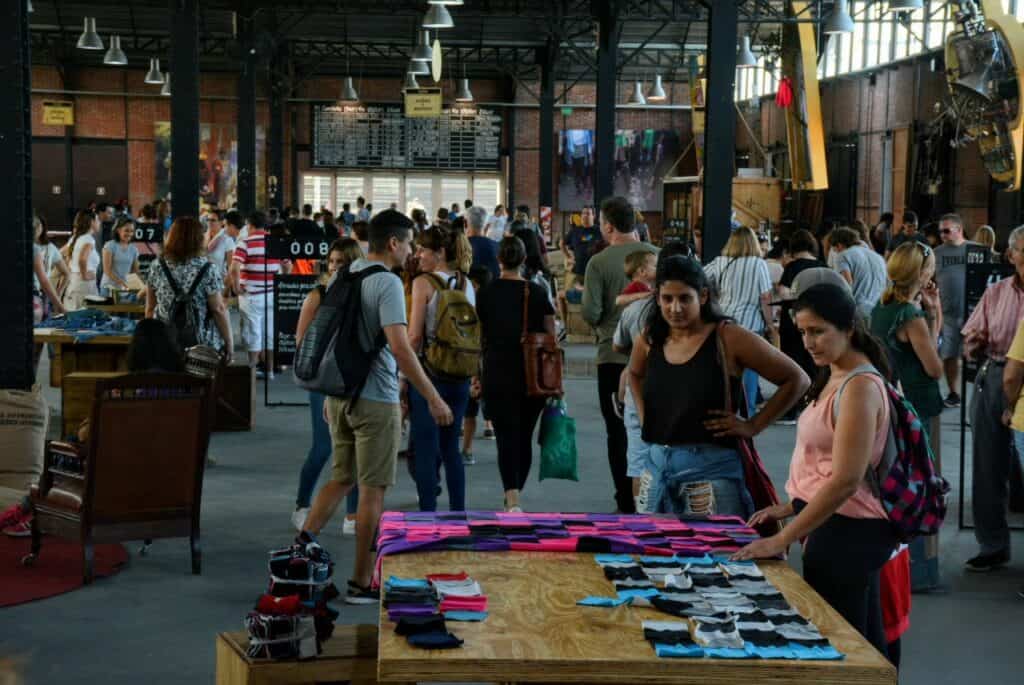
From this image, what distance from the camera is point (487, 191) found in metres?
36.8

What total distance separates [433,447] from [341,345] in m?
1.11

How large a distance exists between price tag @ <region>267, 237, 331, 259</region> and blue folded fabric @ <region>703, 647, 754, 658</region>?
8.92m

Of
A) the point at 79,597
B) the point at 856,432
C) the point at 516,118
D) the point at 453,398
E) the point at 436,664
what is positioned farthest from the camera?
the point at 516,118

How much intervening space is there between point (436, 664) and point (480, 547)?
3.03 feet

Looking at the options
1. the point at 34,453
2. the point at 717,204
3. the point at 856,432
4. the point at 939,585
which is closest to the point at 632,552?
the point at 856,432

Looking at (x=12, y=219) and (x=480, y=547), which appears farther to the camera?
(x=12, y=219)

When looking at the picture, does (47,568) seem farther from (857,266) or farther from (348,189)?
(348,189)

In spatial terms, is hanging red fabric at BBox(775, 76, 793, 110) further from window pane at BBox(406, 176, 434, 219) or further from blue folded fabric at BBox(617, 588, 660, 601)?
window pane at BBox(406, 176, 434, 219)

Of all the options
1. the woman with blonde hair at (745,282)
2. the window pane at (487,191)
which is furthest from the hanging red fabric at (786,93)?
the window pane at (487,191)

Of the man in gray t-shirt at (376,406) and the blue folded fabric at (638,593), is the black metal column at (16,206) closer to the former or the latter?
the man in gray t-shirt at (376,406)

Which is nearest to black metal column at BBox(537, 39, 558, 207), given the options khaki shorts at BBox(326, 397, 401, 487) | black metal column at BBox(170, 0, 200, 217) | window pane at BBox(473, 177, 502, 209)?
window pane at BBox(473, 177, 502, 209)

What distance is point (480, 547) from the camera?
377 centimetres

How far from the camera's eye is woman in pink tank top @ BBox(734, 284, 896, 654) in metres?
3.60

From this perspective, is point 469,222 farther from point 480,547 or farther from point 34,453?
point 480,547
